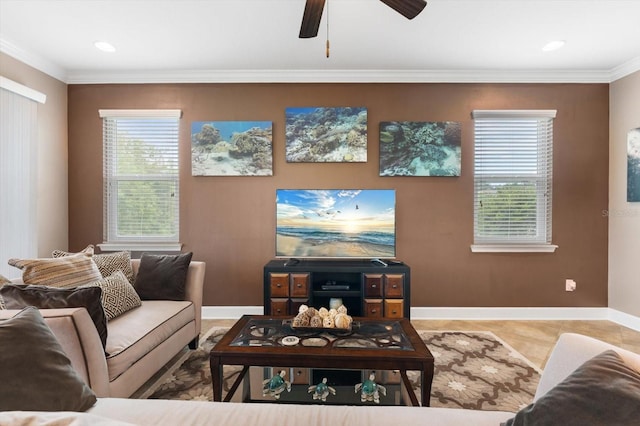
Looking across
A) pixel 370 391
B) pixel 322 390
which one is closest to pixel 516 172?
pixel 370 391

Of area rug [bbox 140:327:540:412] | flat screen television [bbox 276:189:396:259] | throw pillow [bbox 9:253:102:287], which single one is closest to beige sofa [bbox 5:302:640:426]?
area rug [bbox 140:327:540:412]

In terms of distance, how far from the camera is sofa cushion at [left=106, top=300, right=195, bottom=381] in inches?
68.2

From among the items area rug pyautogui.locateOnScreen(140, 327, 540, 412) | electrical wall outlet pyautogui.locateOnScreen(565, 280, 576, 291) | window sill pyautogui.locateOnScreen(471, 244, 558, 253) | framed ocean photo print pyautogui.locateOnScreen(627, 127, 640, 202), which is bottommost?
area rug pyautogui.locateOnScreen(140, 327, 540, 412)

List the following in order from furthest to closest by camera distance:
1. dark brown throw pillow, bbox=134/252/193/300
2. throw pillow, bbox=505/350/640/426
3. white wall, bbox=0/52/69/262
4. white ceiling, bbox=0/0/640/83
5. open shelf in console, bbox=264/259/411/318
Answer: white wall, bbox=0/52/69/262 < open shelf in console, bbox=264/259/411/318 < dark brown throw pillow, bbox=134/252/193/300 < white ceiling, bbox=0/0/640/83 < throw pillow, bbox=505/350/640/426

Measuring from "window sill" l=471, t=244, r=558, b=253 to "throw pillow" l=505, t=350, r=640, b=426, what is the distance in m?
2.70

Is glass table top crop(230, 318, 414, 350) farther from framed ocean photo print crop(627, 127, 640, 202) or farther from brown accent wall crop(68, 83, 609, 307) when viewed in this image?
framed ocean photo print crop(627, 127, 640, 202)

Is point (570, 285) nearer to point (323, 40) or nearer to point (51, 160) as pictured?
point (323, 40)

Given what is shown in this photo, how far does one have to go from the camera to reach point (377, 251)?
3.42 metres

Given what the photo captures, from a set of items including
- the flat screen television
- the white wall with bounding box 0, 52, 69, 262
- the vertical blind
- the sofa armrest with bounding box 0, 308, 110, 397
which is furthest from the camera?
the flat screen television

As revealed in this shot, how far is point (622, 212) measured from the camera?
11.2 ft

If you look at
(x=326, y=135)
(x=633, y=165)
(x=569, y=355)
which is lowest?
(x=569, y=355)

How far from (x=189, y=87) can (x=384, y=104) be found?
82.9 inches

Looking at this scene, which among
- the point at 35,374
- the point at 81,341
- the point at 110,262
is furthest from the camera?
the point at 110,262

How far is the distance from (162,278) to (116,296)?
17.0 inches
